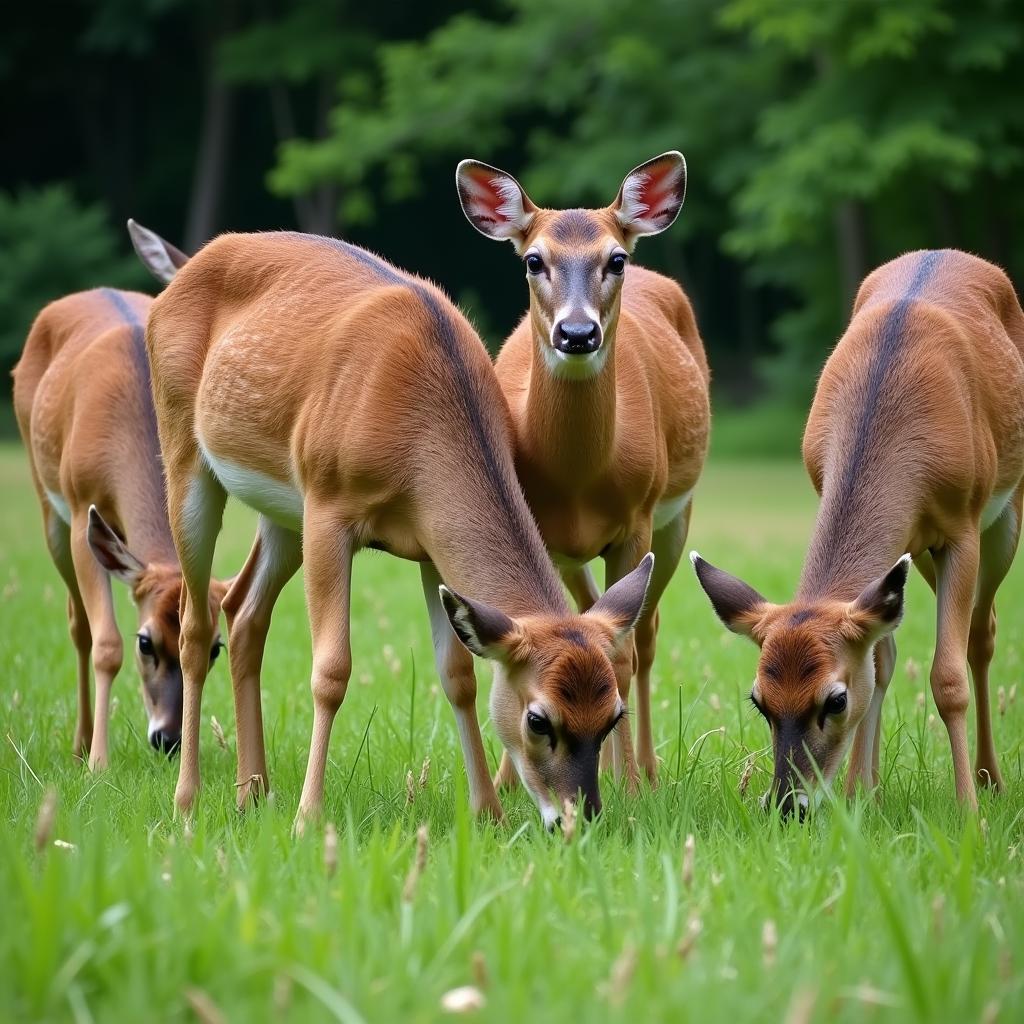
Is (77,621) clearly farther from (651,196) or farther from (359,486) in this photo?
(651,196)

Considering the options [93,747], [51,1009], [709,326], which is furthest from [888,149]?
[51,1009]

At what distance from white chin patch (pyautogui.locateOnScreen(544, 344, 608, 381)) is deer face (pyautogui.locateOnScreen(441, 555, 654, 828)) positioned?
102cm

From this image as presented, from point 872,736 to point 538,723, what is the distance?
169 cm

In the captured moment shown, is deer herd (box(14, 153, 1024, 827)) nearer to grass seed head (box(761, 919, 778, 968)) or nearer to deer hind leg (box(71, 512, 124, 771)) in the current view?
deer hind leg (box(71, 512, 124, 771))

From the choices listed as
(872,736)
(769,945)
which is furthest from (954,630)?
(769,945)

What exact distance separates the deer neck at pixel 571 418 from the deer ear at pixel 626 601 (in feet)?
2.06

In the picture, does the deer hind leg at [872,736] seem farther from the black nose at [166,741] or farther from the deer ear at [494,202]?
the black nose at [166,741]

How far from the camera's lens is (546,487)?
601 cm

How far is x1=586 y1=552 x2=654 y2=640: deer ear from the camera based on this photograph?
5.25 m

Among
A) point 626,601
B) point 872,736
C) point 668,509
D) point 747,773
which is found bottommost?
point 872,736

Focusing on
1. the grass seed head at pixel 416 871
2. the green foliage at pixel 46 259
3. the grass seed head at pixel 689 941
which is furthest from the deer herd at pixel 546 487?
the green foliage at pixel 46 259

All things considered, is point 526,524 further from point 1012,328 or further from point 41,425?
point 41,425

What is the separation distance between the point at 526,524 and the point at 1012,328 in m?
2.94

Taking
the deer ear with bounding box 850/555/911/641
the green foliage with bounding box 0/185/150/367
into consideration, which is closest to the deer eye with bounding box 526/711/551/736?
the deer ear with bounding box 850/555/911/641
